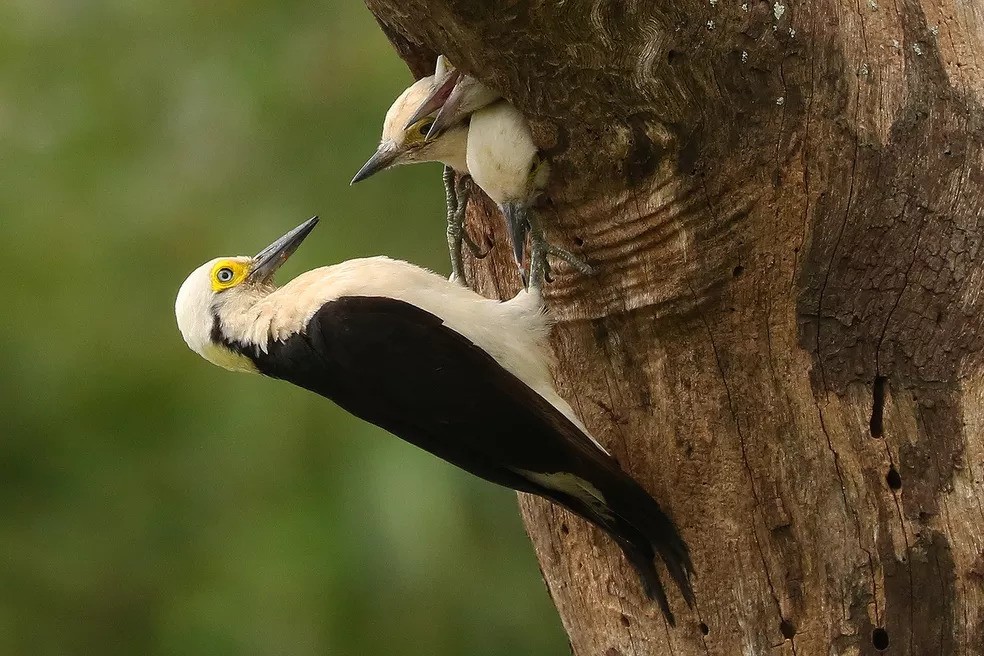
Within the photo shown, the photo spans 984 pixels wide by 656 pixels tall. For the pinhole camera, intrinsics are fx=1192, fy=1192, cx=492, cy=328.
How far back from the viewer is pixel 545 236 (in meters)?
2.88

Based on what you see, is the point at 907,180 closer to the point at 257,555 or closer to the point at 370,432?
the point at 370,432

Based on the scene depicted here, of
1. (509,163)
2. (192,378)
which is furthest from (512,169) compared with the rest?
(192,378)

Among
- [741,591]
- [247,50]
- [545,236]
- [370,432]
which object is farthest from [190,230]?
[741,591]

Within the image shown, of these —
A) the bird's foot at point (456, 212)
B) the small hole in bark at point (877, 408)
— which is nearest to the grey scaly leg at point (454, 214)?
the bird's foot at point (456, 212)

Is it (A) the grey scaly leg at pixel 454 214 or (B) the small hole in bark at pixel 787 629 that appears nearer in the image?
(B) the small hole in bark at pixel 787 629

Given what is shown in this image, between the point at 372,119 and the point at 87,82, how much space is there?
5.16 ft

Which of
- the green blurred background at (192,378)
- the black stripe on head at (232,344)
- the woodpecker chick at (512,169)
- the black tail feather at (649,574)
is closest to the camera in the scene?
the woodpecker chick at (512,169)

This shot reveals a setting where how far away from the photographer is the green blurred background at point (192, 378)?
17.6 ft

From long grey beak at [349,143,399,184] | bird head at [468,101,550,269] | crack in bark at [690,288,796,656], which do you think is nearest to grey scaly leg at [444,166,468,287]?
long grey beak at [349,143,399,184]

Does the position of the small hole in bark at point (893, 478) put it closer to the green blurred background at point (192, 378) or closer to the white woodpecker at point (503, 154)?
the white woodpecker at point (503, 154)

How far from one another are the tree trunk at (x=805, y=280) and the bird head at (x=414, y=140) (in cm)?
39

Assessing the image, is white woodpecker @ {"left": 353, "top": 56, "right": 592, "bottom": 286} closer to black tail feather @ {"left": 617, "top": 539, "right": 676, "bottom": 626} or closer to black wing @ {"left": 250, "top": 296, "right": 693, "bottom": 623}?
black wing @ {"left": 250, "top": 296, "right": 693, "bottom": 623}

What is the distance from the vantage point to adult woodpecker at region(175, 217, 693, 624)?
287 centimetres

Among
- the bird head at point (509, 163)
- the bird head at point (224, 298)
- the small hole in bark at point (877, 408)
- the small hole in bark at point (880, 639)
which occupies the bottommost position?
the small hole in bark at point (880, 639)
